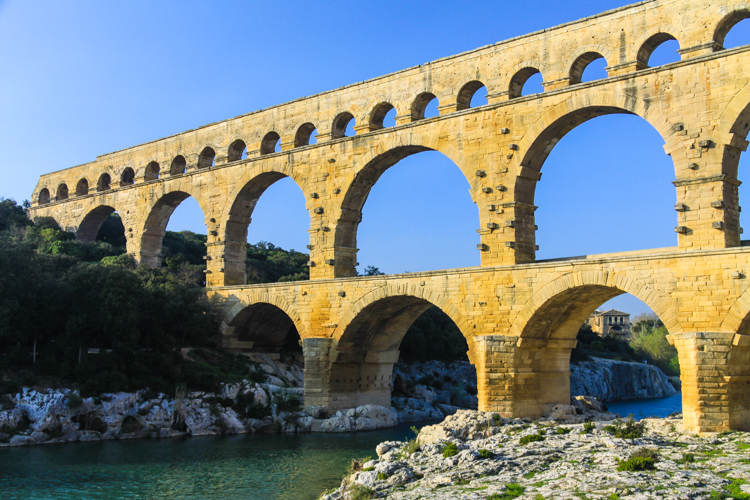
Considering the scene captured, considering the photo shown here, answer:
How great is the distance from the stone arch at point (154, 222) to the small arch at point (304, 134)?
6755mm

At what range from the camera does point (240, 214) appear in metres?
28.0

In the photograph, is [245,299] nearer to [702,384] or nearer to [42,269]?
[42,269]

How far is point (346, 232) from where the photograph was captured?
24172 mm

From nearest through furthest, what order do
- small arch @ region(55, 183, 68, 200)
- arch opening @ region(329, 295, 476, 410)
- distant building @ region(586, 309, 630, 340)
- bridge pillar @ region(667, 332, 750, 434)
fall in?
1. bridge pillar @ region(667, 332, 750, 434)
2. arch opening @ region(329, 295, 476, 410)
3. small arch @ region(55, 183, 68, 200)
4. distant building @ region(586, 309, 630, 340)

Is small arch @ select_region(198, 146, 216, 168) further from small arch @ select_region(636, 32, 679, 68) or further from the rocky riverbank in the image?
small arch @ select_region(636, 32, 679, 68)

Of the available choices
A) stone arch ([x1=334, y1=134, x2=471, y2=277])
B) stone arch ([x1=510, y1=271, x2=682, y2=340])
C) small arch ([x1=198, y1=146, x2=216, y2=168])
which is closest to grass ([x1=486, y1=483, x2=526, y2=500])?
stone arch ([x1=510, y1=271, x2=682, y2=340])

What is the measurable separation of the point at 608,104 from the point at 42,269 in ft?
63.2

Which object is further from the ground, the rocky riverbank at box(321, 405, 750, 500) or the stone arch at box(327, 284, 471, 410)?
the stone arch at box(327, 284, 471, 410)

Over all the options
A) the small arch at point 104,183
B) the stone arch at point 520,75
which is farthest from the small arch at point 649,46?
the small arch at point 104,183

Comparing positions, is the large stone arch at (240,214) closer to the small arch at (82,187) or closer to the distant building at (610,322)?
the small arch at (82,187)

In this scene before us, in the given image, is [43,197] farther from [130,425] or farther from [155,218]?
[130,425]

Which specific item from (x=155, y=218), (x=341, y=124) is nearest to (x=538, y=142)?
(x=341, y=124)

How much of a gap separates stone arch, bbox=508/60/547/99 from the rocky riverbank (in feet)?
30.4

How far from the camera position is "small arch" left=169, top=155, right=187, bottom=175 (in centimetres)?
3102
